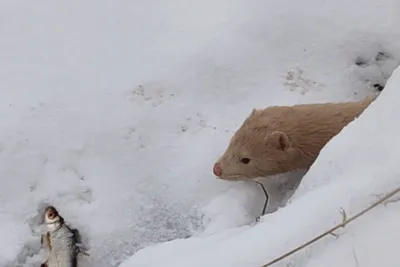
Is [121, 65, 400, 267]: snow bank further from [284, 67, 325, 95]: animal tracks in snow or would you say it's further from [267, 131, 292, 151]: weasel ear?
[284, 67, 325, 95]: animal tracks in snow

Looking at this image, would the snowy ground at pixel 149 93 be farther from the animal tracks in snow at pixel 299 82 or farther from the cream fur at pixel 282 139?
the cream fur at pixel 282 139

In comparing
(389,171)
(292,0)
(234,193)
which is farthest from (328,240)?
(292,0)

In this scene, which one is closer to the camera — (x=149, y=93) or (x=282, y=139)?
(x=282, y=139)

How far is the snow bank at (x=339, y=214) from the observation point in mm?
1505

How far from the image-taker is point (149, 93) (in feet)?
8.97

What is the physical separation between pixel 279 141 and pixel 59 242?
34.2 inches

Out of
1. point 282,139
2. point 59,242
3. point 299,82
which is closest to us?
point 282,139

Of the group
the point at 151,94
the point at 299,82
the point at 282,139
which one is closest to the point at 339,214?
the point at 282,139

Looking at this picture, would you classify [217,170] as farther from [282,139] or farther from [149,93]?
[149,93]

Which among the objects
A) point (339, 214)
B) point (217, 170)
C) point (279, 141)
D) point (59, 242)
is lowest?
point (59, 242)

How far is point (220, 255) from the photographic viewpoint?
171 cm

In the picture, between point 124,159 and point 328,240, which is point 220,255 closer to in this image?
point 328,240

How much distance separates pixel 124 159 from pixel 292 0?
0.97 metres

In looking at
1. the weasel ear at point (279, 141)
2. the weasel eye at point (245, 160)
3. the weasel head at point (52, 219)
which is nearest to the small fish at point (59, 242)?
the weasel head at point (52, 219)
